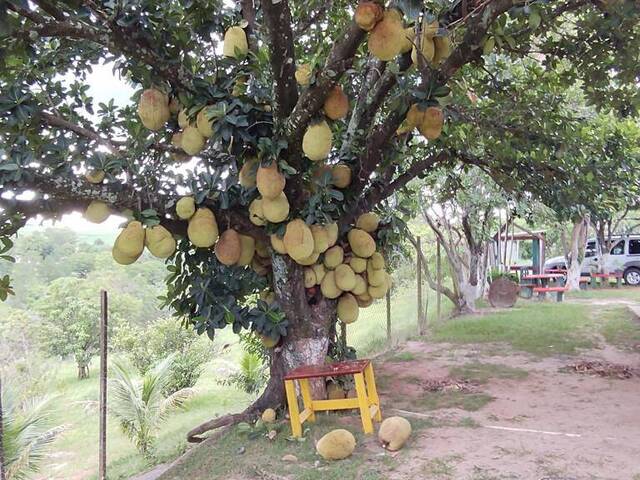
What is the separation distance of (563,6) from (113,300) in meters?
15.8

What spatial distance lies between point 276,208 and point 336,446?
1.63 m

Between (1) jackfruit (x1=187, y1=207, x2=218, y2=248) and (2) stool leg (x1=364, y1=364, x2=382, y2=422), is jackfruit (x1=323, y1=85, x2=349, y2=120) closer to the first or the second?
(1) jackfruit (x1=187, y1=207, x2=218, y2=248)

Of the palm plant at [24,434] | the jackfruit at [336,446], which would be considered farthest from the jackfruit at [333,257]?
the palm plant at [24,434]

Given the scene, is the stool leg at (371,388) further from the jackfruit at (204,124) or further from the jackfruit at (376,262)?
the jackfruit at (204,124)

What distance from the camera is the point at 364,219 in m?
4.77

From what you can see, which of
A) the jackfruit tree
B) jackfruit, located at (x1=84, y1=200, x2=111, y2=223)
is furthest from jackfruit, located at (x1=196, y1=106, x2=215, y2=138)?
jackfruit, located at (x1=84, y1=200, x2=111, y2=223)

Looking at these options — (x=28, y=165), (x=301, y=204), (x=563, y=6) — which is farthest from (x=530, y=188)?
(x=28, y=165)

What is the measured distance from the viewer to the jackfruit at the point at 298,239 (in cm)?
384

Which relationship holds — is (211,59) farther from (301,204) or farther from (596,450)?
(596,450)

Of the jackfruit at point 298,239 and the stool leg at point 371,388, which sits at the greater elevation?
the jackfruit at point 298,239

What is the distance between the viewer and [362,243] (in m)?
4.48

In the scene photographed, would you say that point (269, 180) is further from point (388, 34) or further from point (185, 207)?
point (388, 34)

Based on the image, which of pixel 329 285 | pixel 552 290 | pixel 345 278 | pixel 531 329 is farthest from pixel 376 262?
pixel 552 290

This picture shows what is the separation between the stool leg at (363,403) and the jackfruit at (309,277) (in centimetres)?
90
